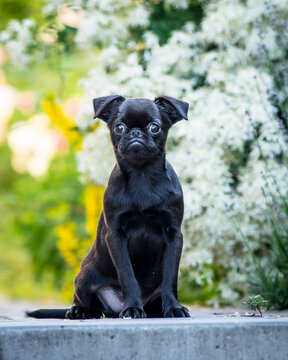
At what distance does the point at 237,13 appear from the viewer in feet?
18.2

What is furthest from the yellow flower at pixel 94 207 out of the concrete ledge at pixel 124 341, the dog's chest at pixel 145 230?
the concrete ledge at pixel 124 341

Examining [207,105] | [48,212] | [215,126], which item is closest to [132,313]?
[215,126]

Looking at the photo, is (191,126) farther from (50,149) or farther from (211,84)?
(50,149)

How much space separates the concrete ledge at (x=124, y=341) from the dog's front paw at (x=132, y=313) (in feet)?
1.16

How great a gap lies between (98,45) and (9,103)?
6085 mm

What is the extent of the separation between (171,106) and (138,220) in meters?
0.66

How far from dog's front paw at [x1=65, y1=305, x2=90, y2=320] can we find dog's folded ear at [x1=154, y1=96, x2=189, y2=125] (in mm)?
1130

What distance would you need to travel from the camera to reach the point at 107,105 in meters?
3.43

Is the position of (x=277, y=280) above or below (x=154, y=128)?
below

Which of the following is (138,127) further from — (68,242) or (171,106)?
(68,242)

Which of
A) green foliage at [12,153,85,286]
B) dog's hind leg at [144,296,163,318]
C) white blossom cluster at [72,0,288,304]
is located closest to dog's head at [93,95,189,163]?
dog's hind leg at [144,296,163,318]

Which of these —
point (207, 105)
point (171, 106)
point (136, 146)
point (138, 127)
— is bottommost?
point (136, 146)

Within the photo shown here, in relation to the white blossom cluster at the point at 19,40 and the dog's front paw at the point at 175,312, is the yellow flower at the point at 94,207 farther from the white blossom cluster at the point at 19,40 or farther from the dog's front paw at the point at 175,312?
the dog's front paw at the point at 175,312

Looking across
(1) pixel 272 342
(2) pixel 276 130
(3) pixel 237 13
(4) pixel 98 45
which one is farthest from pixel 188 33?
(1) pixel 272 342
